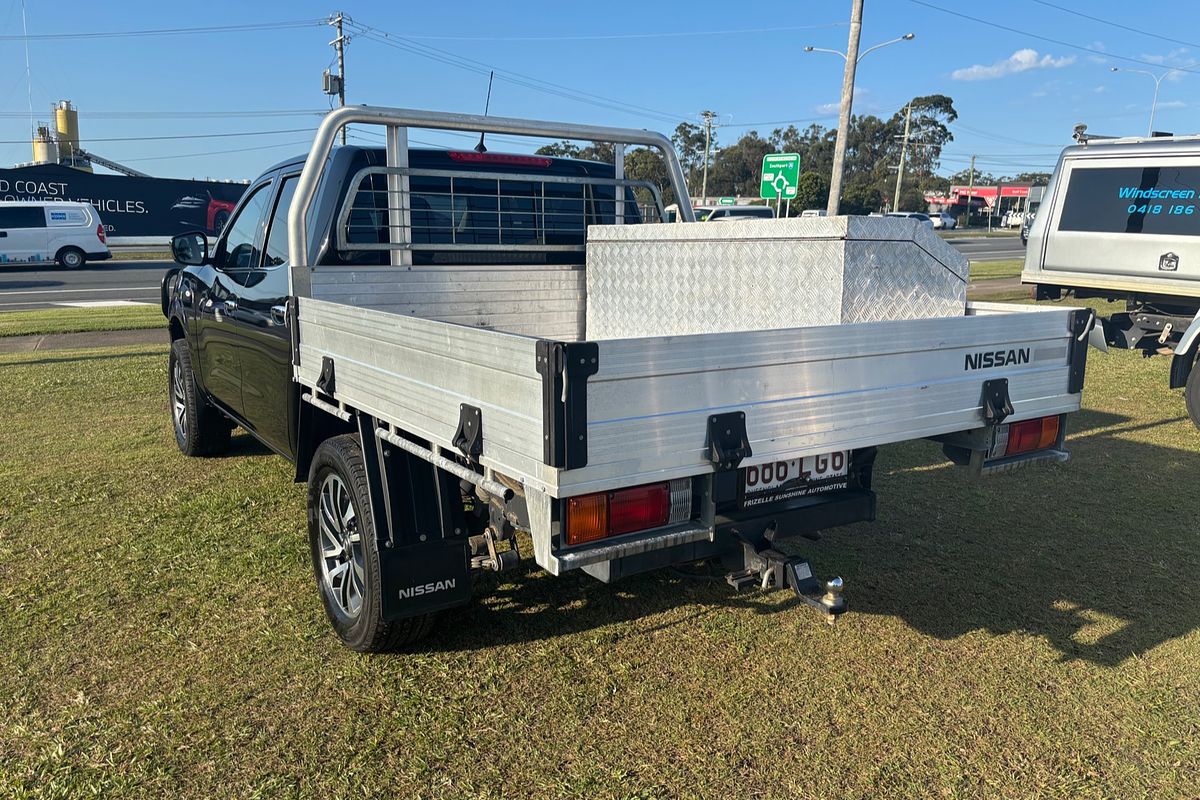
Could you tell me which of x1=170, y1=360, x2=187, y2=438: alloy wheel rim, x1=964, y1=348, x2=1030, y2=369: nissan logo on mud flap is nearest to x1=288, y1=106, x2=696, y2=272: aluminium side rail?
x1=964, y1=348, x2=1030, y2=369: nissan logo on mud flap

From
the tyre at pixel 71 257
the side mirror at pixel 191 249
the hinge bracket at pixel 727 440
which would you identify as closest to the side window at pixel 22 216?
the tyre at pixel 71 257

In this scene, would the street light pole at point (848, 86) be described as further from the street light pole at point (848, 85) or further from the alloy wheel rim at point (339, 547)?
the alloy wheel rim at point (339, 547)

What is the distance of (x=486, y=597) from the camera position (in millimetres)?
3893

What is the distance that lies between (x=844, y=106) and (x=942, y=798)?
19.3 meters

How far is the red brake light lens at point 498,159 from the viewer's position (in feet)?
15.4

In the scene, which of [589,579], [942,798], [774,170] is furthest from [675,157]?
[774,170]

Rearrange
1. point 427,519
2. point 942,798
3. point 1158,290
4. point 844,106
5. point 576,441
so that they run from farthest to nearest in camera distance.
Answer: point 844,106, point 1158,290, point 427,519, point 942,798, point 576,441

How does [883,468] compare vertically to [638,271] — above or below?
below

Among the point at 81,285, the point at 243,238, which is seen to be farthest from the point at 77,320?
the point at 243,238

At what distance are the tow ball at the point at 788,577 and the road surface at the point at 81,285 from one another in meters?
17.0

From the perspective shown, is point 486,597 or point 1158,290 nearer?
point 486,597

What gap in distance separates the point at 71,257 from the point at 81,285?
6173mm

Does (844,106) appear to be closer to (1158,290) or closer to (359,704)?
(1158,290)

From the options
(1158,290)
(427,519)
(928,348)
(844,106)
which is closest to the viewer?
(928,348)
